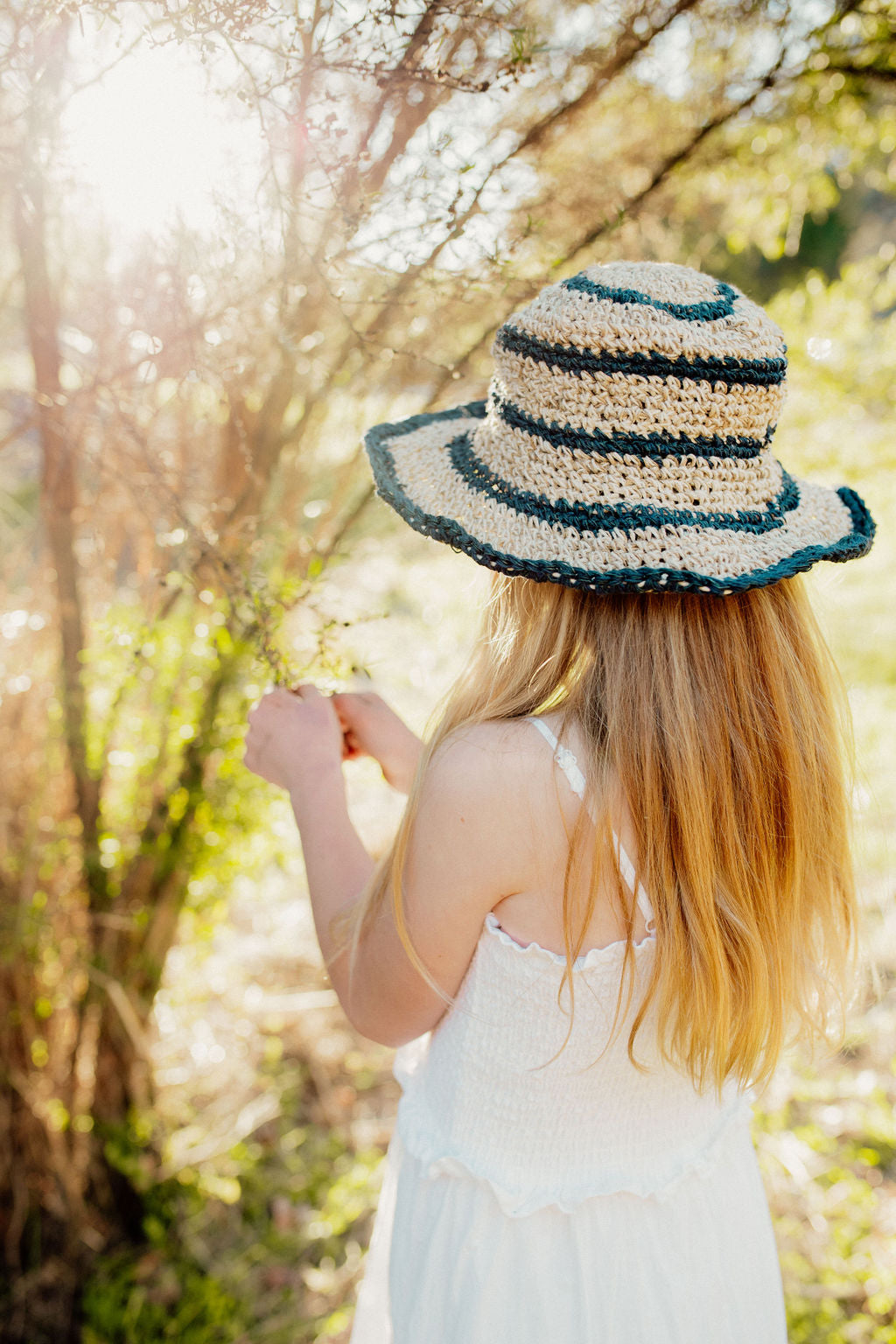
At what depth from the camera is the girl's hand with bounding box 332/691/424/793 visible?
1.34m

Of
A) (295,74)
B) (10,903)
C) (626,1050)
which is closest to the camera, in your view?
(295,74)

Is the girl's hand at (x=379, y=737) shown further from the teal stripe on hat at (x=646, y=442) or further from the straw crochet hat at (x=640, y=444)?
the teal stripe on hat at (x=646, y=442)

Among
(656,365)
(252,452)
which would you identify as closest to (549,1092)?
(656,365)

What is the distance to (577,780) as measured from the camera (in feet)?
3.10

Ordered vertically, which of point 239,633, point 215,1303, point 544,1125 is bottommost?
point 215,1303

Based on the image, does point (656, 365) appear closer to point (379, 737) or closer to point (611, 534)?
point (611, 534)

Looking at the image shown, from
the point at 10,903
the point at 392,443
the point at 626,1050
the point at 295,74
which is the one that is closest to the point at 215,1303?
the point at 10,903

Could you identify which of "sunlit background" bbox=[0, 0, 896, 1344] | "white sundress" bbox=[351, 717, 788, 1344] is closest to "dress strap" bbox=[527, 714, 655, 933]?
"white sundress" bbox=[351, 717, 788, 1344]

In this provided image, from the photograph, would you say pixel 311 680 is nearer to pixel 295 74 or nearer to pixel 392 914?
A: pixel 392 914

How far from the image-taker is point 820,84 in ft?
5.77

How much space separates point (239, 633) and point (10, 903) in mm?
821

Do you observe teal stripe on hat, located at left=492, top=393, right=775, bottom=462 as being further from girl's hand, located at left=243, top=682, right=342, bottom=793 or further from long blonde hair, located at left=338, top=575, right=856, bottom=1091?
girl's hand, located at left=243, top=682, right=342, bottom=793

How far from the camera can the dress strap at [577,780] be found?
941 mm

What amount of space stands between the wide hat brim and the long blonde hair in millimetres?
66
